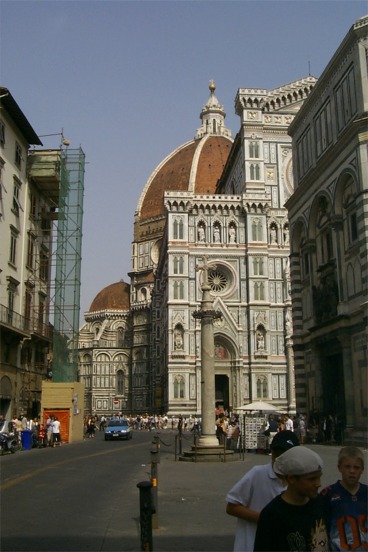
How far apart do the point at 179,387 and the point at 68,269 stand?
2174cm

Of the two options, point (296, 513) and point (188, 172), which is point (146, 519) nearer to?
point (296, 513)

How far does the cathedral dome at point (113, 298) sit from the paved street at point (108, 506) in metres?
83.3

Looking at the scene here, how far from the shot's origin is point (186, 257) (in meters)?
58.8

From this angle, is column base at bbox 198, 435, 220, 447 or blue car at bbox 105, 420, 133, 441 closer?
column base at bbox 198, 435, 220, 447

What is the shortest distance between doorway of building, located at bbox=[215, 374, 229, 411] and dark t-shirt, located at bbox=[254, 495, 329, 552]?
5467 centimetres

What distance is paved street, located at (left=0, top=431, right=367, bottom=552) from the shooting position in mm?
8703

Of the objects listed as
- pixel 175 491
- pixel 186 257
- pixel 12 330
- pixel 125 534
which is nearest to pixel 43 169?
pixel 12 330

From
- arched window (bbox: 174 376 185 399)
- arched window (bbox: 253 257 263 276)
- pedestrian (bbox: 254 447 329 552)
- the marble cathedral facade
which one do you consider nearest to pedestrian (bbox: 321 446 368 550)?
pedestrian (bbox: 254 447 329 552)

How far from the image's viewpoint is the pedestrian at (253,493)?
15.2 feet

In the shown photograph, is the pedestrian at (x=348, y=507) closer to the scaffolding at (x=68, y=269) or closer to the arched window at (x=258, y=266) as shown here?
the scaffolding at (x=68, y=269)

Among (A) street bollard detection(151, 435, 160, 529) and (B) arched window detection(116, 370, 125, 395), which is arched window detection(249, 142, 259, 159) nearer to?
(B) arched window detection(116, 370, 125, 395)

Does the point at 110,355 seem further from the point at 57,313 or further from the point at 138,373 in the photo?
the point at 57,313

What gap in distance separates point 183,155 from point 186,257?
56428 mm

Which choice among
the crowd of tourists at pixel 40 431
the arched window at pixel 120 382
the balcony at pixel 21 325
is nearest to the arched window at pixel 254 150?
the balcony at pixel 21 325
